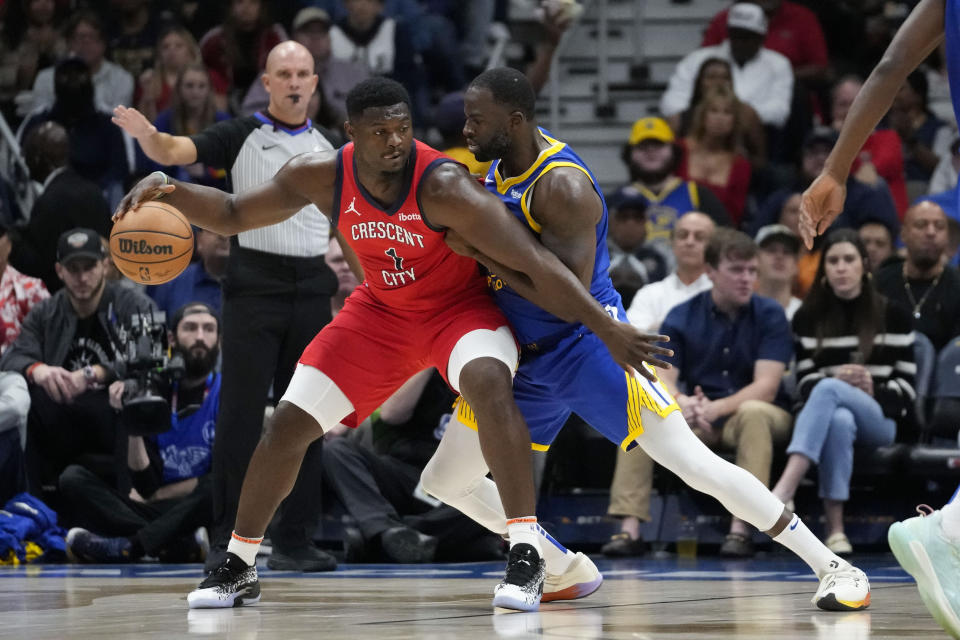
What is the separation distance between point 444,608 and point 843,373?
3291mm

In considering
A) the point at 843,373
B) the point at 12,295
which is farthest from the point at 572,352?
the point at 12,295

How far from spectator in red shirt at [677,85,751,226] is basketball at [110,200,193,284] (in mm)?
5079

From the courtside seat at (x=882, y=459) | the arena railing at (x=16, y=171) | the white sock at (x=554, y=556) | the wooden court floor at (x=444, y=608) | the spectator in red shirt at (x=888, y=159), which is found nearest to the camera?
the wooden court floor at (x=444, y=608)

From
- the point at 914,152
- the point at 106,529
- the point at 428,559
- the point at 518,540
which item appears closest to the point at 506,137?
the point at 518,540

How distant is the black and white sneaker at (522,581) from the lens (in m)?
4.10

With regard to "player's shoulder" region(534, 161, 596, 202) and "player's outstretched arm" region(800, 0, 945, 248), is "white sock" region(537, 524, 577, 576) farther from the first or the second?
"player's outstretched arm" region(800, 0, 945, 248)

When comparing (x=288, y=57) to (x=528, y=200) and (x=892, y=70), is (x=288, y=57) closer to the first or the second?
(x=528, y=200)

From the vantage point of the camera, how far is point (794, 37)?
33.3 ft

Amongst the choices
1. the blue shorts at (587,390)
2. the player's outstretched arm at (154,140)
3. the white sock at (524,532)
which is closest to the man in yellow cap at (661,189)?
the player's outstretched arm at (154,140)

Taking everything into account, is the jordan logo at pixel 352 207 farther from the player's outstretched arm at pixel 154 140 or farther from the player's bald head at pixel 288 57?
the player's bald head at pixel 288 57

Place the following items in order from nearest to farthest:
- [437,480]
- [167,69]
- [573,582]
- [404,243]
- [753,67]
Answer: [404,243] < [437,480] < [573,582] < [753,67] < [167,69]

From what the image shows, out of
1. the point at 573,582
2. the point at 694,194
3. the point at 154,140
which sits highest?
the point at 154,140

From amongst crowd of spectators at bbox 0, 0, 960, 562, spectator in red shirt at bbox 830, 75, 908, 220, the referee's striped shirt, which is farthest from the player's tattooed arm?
spectator in red shirt at bbox 830, 75, 908, 220

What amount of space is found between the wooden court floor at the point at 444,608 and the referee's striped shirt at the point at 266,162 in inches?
54.9
